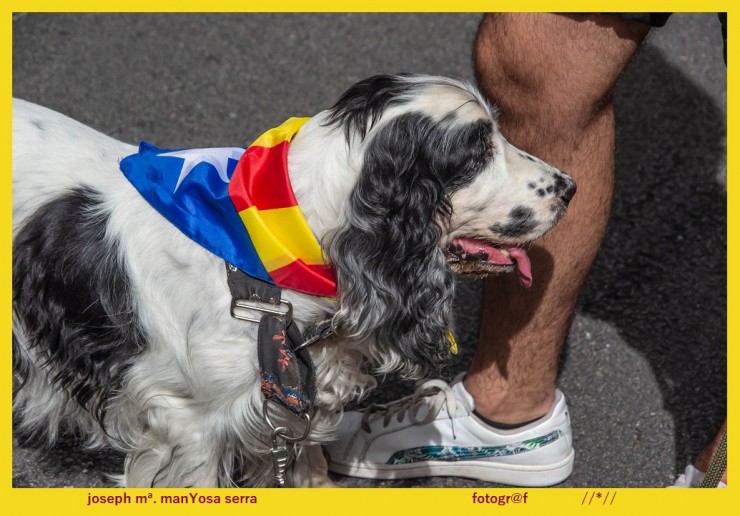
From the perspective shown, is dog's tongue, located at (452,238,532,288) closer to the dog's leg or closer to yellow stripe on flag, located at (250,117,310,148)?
yellow stripe on flag, located at (250,117,310,148)

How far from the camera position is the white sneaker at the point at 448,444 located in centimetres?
340

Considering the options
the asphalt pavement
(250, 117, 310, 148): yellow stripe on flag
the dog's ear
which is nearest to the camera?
the dog's ear

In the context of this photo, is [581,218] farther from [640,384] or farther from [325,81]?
[325,81]

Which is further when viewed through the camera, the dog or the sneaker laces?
the sneaker laces

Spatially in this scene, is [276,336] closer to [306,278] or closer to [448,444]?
[306,278]

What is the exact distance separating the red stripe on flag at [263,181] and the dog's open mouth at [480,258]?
0.49m

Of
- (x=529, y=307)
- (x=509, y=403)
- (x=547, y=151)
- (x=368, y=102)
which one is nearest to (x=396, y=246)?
(x=368, y=102)

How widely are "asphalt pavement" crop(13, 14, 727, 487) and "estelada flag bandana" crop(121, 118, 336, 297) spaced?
116 centimetres

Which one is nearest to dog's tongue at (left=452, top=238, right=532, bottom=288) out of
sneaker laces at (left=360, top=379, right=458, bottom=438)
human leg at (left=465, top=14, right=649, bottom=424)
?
human leg at (left=465, top=14, right=649, bottom=424)

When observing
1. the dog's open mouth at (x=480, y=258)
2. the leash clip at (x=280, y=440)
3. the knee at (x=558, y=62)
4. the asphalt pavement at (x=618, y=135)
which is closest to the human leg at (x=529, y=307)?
the knee at (x=558, y=62)

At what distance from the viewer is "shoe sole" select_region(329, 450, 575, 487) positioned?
343cm

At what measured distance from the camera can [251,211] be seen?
2582 mm

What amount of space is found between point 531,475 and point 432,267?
1.13m

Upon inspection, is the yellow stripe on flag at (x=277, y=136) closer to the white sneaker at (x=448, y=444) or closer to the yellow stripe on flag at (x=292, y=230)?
the yellow stripe on flag at (x=292, y=230)
